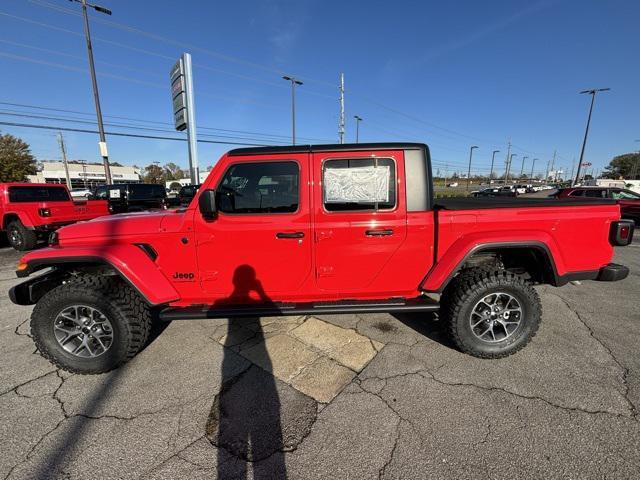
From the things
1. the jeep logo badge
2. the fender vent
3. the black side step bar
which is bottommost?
the black side step bar

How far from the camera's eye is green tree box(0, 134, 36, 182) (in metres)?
36.1

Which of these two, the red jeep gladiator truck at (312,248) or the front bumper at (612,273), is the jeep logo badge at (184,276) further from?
the front bumper at (612,273)

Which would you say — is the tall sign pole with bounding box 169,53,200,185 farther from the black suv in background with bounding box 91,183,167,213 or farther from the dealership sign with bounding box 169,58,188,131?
the black suv in background with bounding box 91,183,167,213

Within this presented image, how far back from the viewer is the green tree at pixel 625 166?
68188mm

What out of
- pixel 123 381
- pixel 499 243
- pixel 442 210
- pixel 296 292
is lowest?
pixel 123 381

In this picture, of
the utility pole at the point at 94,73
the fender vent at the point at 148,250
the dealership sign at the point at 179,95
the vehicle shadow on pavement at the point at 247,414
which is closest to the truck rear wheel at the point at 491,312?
the vehicle shadow on pavement at the point at 247,414

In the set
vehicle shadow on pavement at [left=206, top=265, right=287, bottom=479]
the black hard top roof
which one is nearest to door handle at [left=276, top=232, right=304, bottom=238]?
vehicle shadow on pavement at [left=206, top=265, right=287, bottom=479]

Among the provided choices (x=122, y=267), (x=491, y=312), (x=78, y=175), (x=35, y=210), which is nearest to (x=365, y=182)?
(x=491, y=312)

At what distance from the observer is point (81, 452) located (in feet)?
6.39

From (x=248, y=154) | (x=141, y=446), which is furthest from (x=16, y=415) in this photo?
(x=248, y=154)

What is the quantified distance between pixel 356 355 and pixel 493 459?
53.5 inches

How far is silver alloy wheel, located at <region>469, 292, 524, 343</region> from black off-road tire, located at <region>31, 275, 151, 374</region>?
127 inches

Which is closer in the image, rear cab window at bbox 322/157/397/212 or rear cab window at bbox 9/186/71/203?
rear cab window at bbox 322/157/397/212

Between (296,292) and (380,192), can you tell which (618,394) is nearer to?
(380,192)
